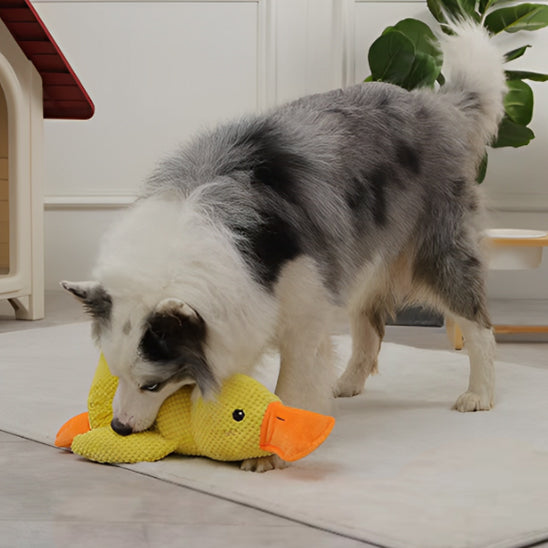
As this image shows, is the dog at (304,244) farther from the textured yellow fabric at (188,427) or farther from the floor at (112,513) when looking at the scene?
the floor at (112,513)

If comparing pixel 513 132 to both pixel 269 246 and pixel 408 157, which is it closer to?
pixel 408 157

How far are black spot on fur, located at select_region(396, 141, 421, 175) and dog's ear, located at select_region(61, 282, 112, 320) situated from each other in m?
0.95

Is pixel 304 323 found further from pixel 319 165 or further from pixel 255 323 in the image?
pixel 319 165

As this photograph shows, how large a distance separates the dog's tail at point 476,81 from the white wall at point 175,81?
203cm

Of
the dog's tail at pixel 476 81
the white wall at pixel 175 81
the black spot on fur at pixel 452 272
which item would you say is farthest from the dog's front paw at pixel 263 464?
the white wall at pixel 175 81

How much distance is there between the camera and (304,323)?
210 centimetres

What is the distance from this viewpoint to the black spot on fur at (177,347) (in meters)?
1.77

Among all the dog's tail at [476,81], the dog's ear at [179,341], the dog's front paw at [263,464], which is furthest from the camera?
the dog's tail at [476,81]

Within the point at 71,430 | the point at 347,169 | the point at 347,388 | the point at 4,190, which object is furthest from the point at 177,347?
the point at 4,190

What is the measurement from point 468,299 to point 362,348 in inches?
15.6

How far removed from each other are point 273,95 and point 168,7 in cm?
76

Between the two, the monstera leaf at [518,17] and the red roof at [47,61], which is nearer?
the red roof at [47,61]

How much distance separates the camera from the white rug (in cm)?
164

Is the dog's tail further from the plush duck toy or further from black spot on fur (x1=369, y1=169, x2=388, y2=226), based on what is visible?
the plush duck toy
